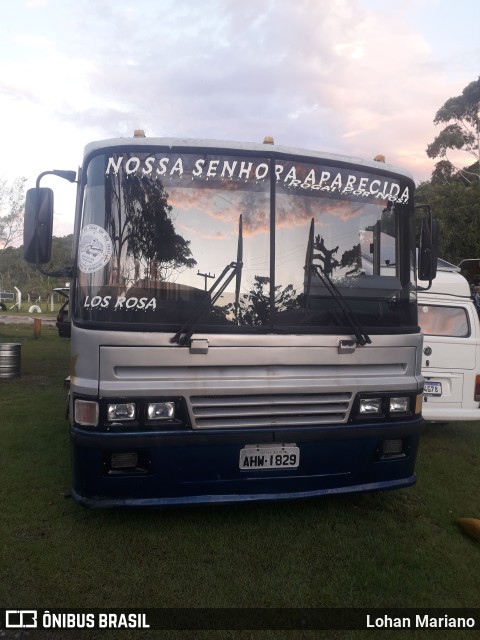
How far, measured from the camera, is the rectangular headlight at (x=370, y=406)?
4020 mm

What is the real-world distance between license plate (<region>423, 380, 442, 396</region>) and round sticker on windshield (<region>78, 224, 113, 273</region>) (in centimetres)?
451

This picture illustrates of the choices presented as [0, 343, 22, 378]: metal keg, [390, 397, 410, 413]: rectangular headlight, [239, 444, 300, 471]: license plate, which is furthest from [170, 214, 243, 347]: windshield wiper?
A: [0, 343, 22, 378]: metal keg

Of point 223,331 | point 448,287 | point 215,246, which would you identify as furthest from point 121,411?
point 448,287

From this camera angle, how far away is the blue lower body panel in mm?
3645

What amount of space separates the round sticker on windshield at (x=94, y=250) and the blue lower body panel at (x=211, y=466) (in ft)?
3.74

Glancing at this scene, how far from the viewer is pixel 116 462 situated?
12.1 feet

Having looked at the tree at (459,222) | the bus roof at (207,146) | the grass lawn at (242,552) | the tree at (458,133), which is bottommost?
the grass lawn at (242,552)

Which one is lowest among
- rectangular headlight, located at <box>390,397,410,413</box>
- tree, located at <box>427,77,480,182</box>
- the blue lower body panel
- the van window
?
the blue lower body panel

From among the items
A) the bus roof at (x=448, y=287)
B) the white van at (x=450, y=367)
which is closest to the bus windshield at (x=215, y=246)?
the white van at (x=450, y=367)

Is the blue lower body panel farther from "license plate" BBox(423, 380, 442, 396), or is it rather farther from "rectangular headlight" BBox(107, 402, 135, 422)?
"license plate" BBox(423, 380, 442, 396)

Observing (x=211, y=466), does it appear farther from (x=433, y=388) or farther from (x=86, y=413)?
(x=433, y=388)

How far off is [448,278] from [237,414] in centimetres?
466

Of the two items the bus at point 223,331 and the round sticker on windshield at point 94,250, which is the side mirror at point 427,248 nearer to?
the bus at point 223,331

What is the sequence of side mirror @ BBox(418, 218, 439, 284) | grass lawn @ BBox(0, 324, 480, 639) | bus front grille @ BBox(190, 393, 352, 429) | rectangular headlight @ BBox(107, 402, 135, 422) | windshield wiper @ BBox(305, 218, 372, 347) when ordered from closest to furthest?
grass lawn @ BBox(0, 324, 480, 639)
rectangular headlight @ BBox(107, 402, 135, 422)
bus front grille @ BBox(190, 393, 352, 429)
windshield wiper @ BBox(305, 218, 372, 347)
side mirror @ BBox(418, 218, 439, 284)
